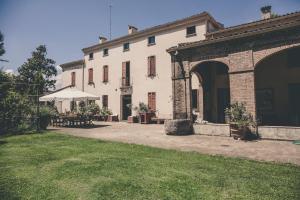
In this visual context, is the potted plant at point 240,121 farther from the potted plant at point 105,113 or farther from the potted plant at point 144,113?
the potted plant at point 105,113

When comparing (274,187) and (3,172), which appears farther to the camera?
(3,172)

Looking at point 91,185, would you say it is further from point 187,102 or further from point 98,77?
point 98,77

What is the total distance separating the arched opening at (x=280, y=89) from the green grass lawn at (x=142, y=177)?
28.7ft

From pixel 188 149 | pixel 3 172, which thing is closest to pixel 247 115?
pixel 188 149

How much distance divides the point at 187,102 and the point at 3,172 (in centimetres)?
808

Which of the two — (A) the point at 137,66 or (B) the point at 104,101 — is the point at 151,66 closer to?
(A) the point at 137,66

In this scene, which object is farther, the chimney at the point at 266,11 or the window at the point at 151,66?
the window at the point at 151,66

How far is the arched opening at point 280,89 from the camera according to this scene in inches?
487

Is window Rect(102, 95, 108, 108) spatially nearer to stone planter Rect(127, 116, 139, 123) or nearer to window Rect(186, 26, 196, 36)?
stone planter Rect(127, 116, 139, 123)

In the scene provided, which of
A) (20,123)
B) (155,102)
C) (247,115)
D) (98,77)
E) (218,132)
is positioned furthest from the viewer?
(98,77)

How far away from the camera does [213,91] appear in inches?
593

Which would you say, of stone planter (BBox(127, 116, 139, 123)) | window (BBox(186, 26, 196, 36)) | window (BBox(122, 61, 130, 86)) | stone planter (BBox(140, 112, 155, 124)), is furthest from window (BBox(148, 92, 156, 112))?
window (BBox(186, 26, 196, 36))

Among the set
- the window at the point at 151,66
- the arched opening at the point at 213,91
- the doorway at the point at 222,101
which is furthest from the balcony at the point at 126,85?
the doorway at the point at 222,101

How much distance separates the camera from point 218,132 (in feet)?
32.5
